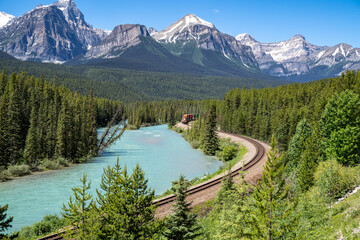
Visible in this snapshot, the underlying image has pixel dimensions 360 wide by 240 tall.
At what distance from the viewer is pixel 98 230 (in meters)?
16.9

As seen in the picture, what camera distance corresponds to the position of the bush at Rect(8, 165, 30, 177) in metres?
47.3

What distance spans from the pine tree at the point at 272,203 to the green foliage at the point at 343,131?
22947mm

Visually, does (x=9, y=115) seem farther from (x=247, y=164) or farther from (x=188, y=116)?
(x=188, y=116)

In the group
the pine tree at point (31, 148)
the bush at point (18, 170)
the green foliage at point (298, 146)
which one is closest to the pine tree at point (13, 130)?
the pine tree at point (31, 148)

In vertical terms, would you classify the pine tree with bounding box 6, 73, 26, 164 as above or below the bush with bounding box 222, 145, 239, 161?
above

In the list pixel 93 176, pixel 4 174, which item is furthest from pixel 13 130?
pixel 93 176

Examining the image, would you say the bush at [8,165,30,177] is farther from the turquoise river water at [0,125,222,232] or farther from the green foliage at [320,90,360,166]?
the green foliage at [320,90,360,166]

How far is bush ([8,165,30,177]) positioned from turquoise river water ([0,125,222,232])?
165 cm

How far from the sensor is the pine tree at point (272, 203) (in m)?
14.3

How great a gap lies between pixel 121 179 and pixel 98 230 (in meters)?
3.46

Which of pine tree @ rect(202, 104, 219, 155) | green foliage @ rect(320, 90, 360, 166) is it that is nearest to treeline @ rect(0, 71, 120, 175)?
pine tree @ rect(202, 104, 219, 155)

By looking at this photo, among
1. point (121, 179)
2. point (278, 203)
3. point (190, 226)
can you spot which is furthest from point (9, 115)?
point (278, 203)

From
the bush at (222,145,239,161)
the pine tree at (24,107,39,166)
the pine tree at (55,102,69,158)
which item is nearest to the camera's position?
the pine tree at (24,107,39,166)

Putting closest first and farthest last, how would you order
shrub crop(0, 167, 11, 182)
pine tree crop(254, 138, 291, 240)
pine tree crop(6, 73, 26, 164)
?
pine tree crop(254, 138, 291, 240) < shrub crop(0, 167, 11, 182) < pine tree crop(6, 73, 26, 164)
